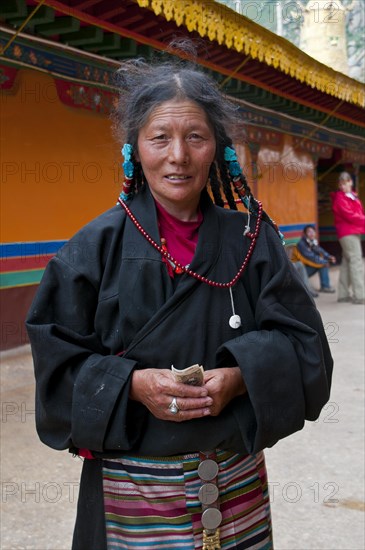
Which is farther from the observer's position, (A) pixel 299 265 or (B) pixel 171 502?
(A) pixel 299 265

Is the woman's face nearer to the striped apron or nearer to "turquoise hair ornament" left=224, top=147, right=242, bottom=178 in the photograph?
"turquoise hair ornament" left=224, top=147, right=242, bottom=178

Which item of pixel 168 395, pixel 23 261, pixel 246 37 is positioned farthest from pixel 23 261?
pixel 168 395

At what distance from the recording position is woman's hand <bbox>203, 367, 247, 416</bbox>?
4.76 feet

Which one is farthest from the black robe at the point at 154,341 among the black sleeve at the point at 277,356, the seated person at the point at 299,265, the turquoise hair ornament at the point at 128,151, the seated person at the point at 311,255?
the seated person at the point at 311,255

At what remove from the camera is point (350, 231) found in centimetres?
867

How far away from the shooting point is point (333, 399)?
4.64 meters

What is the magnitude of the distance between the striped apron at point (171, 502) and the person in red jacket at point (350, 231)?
288 inches

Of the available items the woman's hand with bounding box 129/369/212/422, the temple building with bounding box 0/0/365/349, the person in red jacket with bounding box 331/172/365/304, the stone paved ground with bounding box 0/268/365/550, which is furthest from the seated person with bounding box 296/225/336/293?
the woman's hand with bounding box 129/369/212/422

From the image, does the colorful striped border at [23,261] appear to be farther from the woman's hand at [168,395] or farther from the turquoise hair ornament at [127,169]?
the woman's hand at [168,395]

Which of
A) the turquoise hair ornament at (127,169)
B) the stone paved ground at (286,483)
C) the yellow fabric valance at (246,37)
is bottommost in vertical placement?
the stone paved ground at (286,483)

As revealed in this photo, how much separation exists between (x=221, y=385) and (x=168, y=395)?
0.39 feet

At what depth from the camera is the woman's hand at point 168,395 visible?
1422mm

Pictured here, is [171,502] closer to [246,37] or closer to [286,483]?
[286,483]

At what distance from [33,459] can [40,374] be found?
222 centimetres
